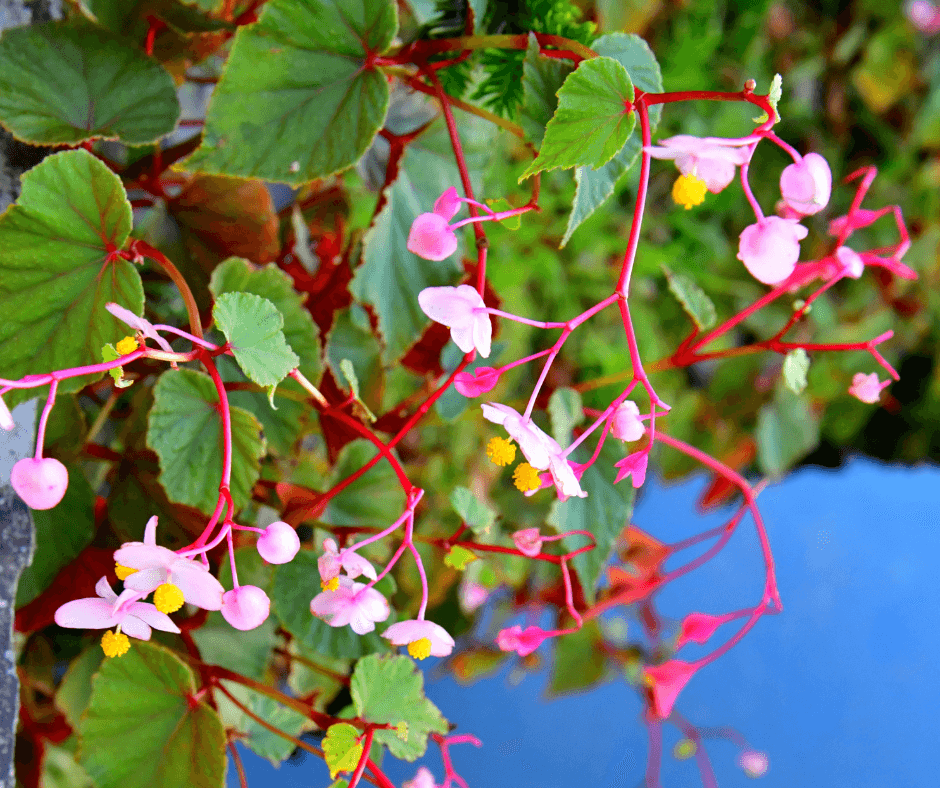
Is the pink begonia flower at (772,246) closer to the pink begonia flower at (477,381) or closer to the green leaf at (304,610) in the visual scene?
the pink begonia flower at (477,381)

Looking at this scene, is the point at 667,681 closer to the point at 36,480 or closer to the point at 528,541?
the point at 528,541

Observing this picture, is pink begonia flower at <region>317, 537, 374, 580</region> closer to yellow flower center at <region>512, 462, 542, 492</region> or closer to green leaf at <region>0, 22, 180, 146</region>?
yellow flower center at <region>512, 462, 542, 492</region>

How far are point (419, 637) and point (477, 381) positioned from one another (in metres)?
0.13

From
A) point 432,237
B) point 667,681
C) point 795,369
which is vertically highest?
point 432,237

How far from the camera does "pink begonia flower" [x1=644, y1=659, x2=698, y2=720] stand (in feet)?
1.75

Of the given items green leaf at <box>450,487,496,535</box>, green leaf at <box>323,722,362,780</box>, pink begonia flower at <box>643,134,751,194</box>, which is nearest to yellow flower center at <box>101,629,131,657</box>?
green leaf at <box>323,722,362,780</box>

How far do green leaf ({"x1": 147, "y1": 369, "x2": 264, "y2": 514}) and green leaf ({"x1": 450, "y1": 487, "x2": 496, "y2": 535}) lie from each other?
14 centimetres

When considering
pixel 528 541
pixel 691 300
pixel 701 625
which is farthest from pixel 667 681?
pixel 691 300

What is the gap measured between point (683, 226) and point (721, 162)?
810 mm

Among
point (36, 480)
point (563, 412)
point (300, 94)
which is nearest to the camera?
point (36, 480)

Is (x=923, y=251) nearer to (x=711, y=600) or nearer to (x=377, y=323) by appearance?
(x=711, y=600)

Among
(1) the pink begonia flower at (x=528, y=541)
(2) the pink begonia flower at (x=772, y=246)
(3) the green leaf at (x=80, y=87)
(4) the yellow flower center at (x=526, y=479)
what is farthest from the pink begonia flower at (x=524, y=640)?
(3) the green leaf at (x=80, y=87)

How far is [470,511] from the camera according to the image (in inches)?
19.4

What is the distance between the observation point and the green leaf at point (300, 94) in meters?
0.40
